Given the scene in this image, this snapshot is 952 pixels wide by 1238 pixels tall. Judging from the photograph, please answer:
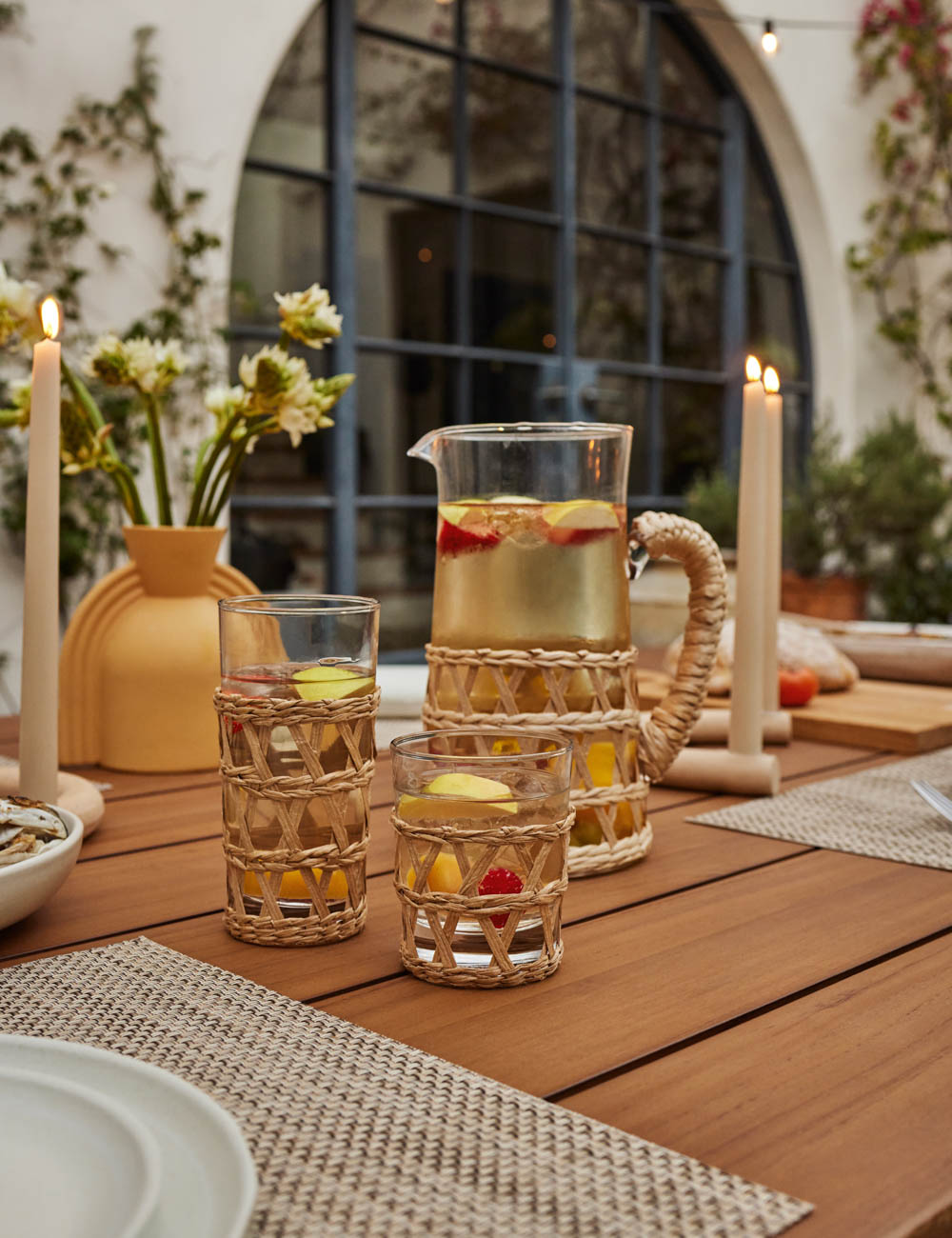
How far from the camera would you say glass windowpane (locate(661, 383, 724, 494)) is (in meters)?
4.75

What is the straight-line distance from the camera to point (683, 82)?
4.74m

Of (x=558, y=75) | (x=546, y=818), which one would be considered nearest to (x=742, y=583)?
(x=546, y=818)

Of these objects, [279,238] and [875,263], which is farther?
[875,263]

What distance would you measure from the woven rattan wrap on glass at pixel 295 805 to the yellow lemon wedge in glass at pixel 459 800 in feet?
0.16

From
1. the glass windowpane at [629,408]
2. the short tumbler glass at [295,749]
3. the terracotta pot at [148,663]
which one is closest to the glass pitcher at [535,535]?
the short tumbler glass at [295,749]

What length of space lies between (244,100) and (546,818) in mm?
3263

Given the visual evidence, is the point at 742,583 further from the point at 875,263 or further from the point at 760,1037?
the point at 875,263

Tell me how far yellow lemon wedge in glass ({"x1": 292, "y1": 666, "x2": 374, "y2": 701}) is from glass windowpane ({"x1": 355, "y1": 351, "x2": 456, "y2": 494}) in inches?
131

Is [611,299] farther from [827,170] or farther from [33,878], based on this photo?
[33,878]

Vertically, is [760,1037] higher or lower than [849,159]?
lower

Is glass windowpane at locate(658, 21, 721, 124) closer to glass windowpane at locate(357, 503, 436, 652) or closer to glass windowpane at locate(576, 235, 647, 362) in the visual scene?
glass windowpane at locate(576, 235, 647, 362)

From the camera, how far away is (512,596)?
69 cm

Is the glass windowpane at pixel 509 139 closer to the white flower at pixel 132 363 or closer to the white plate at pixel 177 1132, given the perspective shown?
the white flower at pixel 132 363

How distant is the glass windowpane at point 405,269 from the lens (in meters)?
3.86
